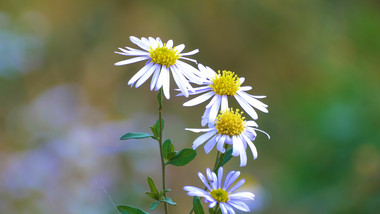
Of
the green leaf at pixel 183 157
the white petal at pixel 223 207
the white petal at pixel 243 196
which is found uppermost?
the green leaf at pixel 183 157

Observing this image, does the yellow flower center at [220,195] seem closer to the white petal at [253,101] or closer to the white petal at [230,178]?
the white petal at [230,178]

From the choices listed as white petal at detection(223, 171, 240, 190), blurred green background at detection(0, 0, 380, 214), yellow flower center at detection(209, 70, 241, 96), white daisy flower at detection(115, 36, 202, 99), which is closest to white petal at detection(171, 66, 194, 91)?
white daisy flower at detection(115, 36, 202, 99)

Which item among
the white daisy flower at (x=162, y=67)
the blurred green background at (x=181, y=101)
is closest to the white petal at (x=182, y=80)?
the white daisy flower at (x=162, y=67)

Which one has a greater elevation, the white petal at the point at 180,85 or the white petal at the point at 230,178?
the white petal at the point at 180,85

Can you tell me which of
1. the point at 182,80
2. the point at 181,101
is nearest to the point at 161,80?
the point at 182,80
